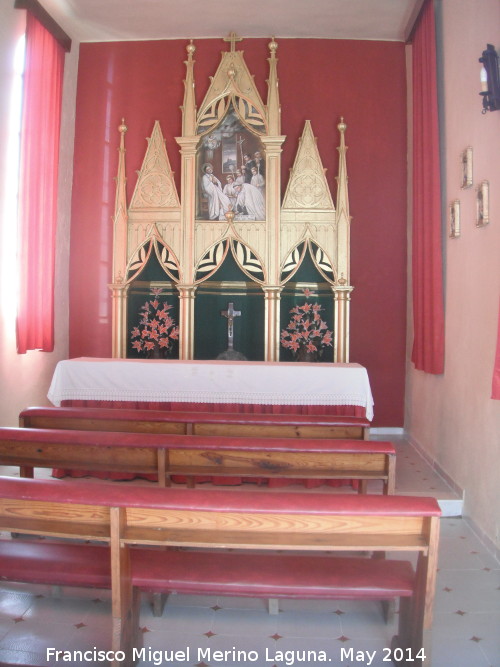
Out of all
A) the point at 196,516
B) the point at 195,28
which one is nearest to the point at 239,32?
the point at 195,28

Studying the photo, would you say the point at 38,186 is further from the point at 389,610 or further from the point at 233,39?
the point at 389,610

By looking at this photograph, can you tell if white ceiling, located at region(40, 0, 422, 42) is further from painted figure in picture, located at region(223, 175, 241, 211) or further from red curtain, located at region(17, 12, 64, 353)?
painted figure in picture, located at region(223, 175, 241, 211)

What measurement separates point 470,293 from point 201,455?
7.74 feet

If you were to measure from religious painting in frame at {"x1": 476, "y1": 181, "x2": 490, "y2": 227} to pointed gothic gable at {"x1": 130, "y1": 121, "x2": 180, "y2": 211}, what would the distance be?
324 centimetres

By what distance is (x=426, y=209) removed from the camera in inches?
199

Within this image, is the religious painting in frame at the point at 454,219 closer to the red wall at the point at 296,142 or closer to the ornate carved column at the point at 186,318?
the red wall at the point at 296,142

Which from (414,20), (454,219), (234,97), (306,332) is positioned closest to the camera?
(454,219)

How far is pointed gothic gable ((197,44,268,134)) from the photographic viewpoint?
6012mm

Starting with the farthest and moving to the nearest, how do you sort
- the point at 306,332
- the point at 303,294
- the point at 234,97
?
the point at 303,294
the point at 234,97
the point at 306,332

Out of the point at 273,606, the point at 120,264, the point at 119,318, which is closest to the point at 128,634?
the point at 273,606

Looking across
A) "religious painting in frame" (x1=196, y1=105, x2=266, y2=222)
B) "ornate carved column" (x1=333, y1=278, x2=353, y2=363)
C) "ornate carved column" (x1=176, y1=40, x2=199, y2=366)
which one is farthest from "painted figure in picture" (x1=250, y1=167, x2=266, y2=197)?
"ornate carved column" (x1=333, y1=278, x2=353, y2=363)

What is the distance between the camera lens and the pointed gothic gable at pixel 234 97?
6012 mm

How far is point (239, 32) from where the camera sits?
623 cm

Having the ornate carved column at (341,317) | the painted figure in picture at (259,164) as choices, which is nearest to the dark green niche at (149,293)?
the painted figure in picture at (259,164)
